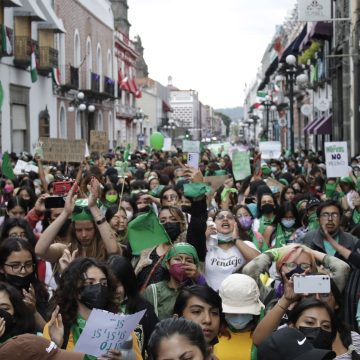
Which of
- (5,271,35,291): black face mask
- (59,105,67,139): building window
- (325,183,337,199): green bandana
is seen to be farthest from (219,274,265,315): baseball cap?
(59,105,67,139): building window

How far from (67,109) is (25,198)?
103 ft

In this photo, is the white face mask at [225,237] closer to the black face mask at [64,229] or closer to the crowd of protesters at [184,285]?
the crowd of protesters at [184,285]

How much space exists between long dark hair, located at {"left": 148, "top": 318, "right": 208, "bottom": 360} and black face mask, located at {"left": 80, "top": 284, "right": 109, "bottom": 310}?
797 mm

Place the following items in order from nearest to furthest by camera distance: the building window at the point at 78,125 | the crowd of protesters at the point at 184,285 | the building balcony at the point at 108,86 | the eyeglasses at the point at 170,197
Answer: the crowd of protesters at the point at 184,285, the eyeglasses at the point at 170,197, the building window at the point at 78,125, the building balcony at the point at 108,86

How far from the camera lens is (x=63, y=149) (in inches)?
618

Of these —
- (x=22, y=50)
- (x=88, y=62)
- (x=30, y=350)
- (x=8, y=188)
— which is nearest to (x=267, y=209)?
(x=8, y=188)

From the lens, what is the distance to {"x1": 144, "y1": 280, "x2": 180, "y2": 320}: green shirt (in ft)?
18.2

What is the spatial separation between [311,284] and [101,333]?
1.16 m

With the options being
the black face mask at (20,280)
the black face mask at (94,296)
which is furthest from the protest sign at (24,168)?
the black face mask at (94,296)

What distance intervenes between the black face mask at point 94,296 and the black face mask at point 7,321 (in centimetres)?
41

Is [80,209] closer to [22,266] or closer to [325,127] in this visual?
[22,266]

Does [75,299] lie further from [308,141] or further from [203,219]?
[308,141]

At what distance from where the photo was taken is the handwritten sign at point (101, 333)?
3.94 m

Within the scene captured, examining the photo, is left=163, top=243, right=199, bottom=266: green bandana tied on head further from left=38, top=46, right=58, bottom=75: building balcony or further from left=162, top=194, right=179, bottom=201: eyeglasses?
left=38, top=46, right=58, bottom=75: building balcony
